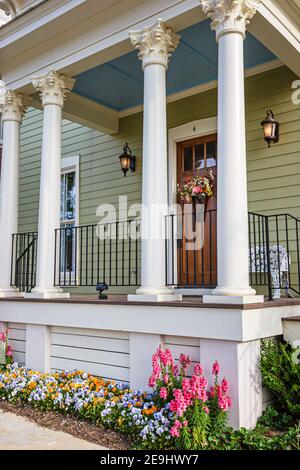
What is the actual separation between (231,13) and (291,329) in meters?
2.84

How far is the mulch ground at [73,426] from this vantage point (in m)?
3.48

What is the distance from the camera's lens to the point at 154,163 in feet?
14.4

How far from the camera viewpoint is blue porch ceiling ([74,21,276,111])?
5.19 metres

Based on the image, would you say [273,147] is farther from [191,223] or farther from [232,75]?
[232,75]

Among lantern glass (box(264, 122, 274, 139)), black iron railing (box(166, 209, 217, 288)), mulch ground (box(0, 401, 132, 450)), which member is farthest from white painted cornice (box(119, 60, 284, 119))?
mulch ground (box(0, 401, 132, 450))

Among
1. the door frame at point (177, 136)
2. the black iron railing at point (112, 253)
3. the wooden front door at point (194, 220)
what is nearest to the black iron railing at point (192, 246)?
the wooden front door at point (194, 220)

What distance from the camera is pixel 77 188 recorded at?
7891 millimetres

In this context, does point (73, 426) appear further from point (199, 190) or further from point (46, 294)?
point (199, 190)

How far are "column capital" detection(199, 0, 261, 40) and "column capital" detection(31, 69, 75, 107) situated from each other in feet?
7.48

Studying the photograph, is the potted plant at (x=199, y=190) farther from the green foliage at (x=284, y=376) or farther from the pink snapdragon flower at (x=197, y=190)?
the green foliage at (x=284, y=376)

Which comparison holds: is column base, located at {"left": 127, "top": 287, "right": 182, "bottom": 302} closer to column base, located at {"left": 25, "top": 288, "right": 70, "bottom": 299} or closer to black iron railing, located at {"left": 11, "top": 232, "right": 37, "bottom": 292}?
column base, located at {"left": 25, "top": 288, "right": 70, "bottom": 299}

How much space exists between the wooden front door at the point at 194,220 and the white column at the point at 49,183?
1.79 meters
